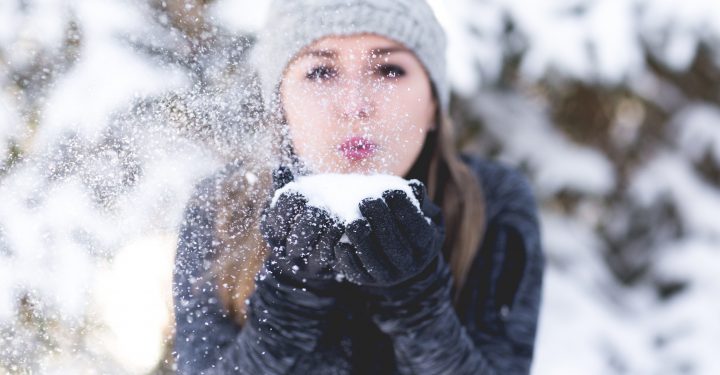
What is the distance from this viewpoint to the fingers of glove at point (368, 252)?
63 centimetres

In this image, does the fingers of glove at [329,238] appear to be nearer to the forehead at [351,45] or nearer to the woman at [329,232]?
the woman at [329,232]

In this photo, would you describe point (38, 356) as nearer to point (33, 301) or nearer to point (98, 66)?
point (33, 301)

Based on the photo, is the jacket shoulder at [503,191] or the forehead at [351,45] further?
the jacket shoulder at [503,191]

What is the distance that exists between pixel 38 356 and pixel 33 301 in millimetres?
82

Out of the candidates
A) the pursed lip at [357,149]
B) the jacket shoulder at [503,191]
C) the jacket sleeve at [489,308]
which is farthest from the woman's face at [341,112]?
the jacket shoulder at [503,191]

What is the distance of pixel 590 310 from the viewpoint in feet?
7.17

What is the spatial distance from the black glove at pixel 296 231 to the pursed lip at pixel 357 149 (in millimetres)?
67

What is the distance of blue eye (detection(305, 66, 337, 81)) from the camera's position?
2.07 feet

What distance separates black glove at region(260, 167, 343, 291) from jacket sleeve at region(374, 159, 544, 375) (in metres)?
0.20

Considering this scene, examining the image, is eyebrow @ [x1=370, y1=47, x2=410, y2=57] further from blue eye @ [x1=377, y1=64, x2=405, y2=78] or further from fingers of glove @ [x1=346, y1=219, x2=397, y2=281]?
fingers of glove @ [x1=346, y1=219, x2=397, y2=281]

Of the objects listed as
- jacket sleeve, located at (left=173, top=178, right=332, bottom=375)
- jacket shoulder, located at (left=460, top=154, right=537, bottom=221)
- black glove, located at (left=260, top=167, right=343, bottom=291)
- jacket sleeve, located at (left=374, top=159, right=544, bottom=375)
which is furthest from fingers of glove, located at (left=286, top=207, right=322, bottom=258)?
jacket shoulder, located at (left=460, top=154, right=537, bottom=221)

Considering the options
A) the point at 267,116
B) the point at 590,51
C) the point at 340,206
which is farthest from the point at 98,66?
the point at 590,51

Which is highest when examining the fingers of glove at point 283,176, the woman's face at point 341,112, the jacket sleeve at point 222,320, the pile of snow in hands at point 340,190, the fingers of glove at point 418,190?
the woman's face at point 341,112

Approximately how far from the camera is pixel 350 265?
0.67 metres
